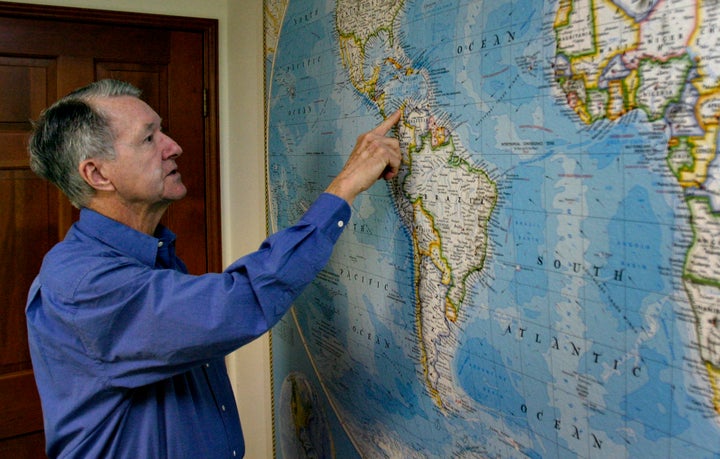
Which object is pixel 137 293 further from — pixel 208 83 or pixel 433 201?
pixel 208 83

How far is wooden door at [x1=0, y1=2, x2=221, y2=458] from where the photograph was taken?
204cm

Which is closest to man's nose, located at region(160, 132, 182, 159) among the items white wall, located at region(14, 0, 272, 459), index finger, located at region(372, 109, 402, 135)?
index finger, located at region(372, 109, 402, 135)

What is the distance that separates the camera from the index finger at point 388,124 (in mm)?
1289

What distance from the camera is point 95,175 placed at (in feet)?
4.36

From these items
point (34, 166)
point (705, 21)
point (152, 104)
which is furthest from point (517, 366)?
point (152, 104)

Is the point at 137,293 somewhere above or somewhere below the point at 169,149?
below

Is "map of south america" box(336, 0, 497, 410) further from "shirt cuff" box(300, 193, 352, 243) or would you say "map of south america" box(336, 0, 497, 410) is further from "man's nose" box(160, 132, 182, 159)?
"man's nose" box(160, 132, 182, 159)

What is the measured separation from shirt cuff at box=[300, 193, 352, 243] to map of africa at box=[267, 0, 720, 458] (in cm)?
18

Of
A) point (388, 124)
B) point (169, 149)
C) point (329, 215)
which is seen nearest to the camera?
point (329, 215)

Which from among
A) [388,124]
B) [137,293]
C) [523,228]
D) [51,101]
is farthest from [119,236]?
[51,101]

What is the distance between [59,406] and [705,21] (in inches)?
50.7

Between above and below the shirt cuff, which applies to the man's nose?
above

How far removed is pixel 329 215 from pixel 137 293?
37cm

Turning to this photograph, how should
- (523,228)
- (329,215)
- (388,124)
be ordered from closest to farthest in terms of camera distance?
(523,228)
(329,215)
(388,124)
